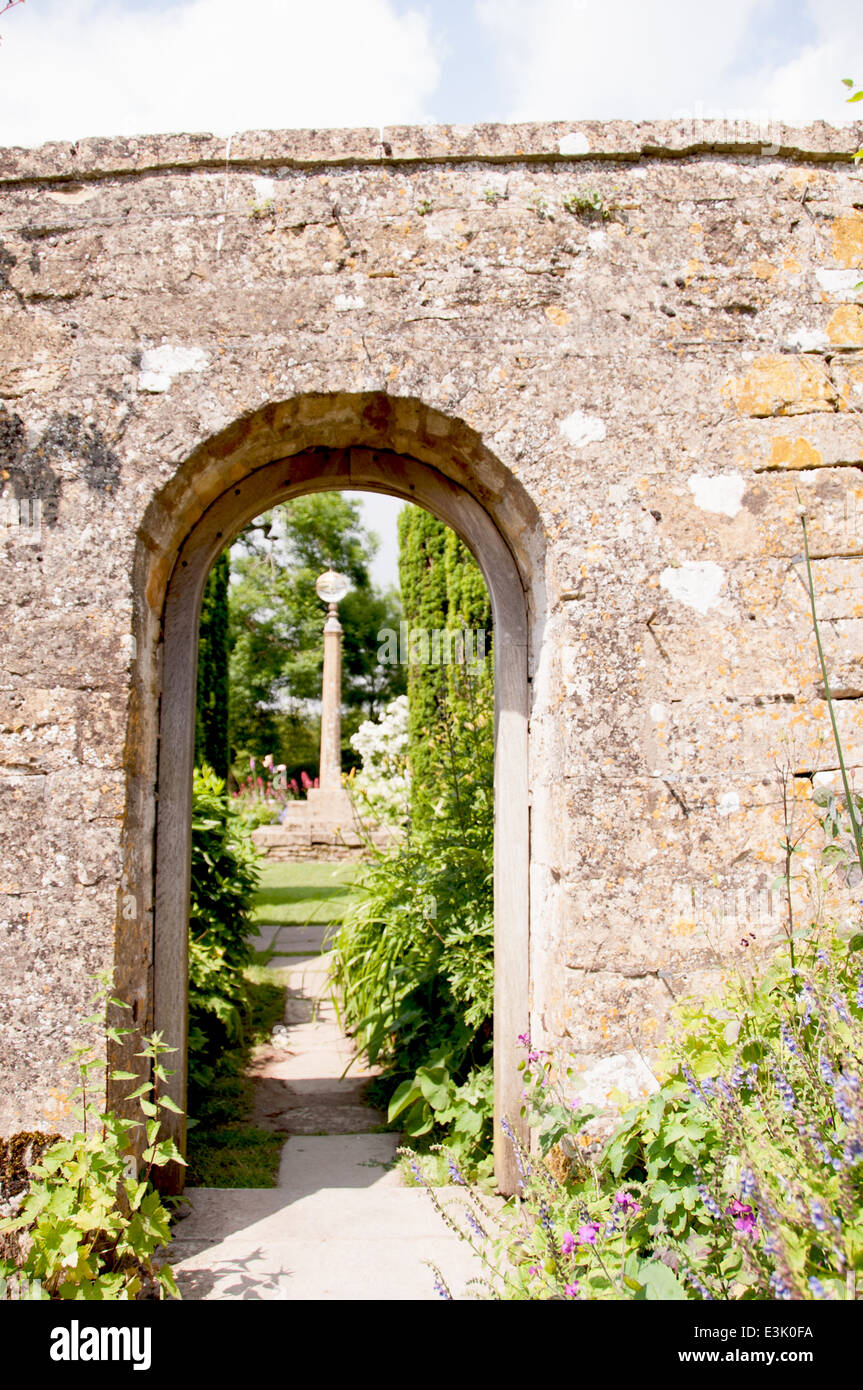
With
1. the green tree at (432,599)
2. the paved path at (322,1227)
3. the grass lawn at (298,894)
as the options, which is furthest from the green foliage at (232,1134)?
the green tree at (432,599)

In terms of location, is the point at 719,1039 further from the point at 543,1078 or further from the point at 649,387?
the point at 649,387

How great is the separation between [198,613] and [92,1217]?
73.9 inches

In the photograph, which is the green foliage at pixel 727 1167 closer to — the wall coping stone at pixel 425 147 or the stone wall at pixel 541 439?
the stone wall at pixel 541 439

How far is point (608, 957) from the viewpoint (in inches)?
102

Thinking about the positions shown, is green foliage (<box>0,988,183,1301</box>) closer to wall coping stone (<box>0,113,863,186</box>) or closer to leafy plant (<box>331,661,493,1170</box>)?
leafy plant (<box>331,661,493,1170</box>)

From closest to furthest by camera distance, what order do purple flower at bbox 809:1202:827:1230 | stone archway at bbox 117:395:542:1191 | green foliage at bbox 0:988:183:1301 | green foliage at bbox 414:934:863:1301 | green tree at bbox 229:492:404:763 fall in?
purple flower at bbox 809:1202:827:1230
green foliage at bbox 414:934:863:1301
green foliage at bbox 0:988:183:1301
stone archway at bbox 117:395:542:1191
green tree at bbox 229:492:404:763

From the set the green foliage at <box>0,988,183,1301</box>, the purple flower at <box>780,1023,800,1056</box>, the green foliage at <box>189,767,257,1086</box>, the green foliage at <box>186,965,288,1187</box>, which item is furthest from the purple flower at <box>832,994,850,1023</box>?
the green foliage at <box>189,767,257,1086</box>

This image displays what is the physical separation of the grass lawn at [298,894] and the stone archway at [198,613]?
411 cm

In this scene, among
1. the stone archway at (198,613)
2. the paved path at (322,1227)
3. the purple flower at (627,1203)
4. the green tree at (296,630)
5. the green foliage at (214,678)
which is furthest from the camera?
the green tree at (296,630)

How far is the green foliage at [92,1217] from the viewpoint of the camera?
2186 millimetres

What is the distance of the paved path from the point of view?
8.10ft

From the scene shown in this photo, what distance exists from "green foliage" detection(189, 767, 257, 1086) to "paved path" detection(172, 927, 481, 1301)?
431 millimetres

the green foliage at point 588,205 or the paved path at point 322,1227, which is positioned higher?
the green foliage at point 588,205
